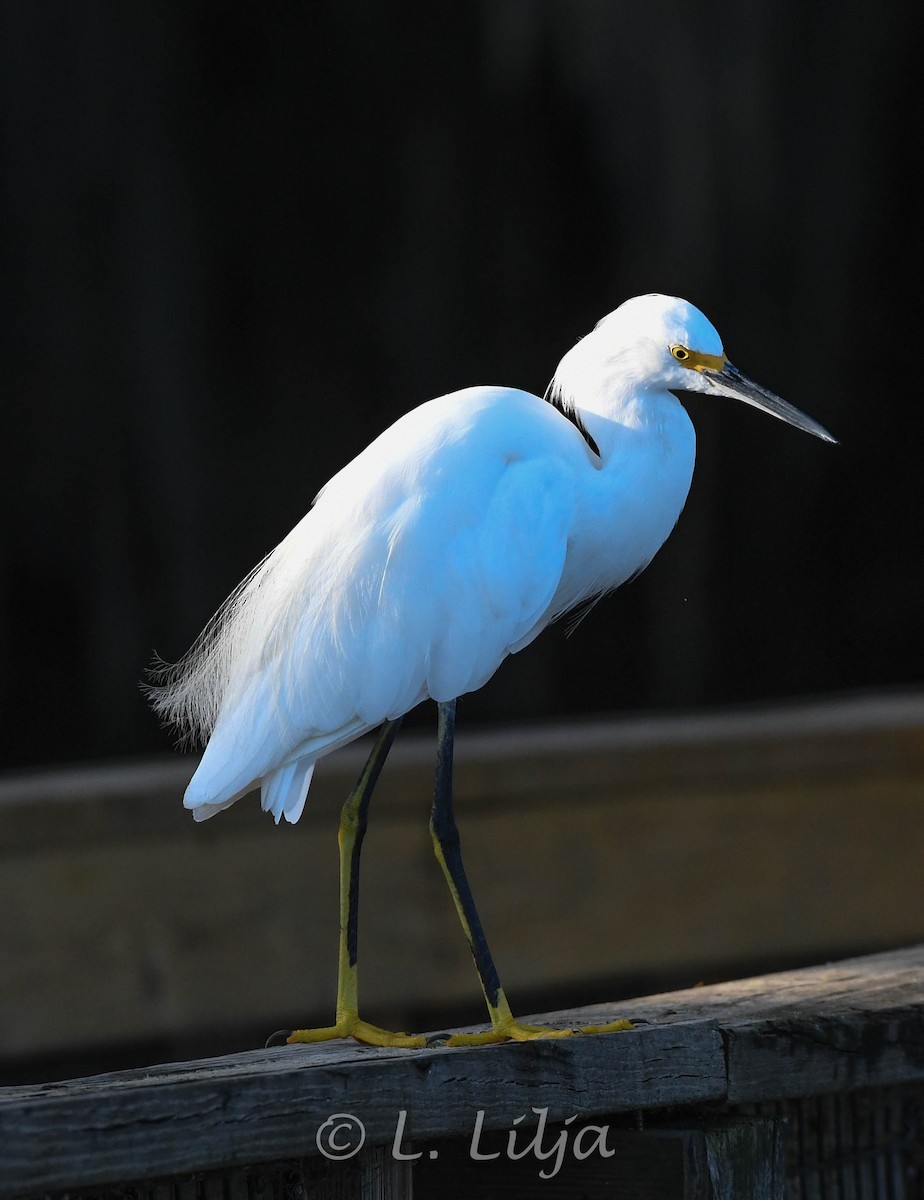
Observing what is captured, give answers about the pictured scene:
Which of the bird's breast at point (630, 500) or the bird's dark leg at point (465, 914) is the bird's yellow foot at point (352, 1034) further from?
the bird's breast at point (630, 500)

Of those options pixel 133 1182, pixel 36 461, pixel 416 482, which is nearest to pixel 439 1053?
pixel 133 1182

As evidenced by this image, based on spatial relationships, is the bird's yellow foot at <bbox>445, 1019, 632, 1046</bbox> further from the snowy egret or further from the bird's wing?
the bird's wing

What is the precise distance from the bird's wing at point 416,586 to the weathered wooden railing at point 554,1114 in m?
0.42

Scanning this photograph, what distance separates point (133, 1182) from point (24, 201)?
11.0 feet

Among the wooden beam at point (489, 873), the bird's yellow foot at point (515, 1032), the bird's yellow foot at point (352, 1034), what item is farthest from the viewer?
the wooden beam at point (489, 873)

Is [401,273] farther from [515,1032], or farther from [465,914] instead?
[515,1032]

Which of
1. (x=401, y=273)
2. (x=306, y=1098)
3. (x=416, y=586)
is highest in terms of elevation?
(x=401, y=273)

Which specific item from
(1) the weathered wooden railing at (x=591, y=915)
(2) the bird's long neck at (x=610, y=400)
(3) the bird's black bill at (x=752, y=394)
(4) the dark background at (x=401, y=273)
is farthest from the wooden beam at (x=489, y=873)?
(3) the bird's black bill at (x=752, y=394)

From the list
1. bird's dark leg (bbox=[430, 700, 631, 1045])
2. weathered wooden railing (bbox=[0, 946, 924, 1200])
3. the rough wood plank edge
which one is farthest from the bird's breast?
the rough wood plank edge

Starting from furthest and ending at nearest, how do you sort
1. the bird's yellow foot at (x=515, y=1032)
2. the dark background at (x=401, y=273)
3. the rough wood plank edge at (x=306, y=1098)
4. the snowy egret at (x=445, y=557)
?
the dark background at (x=401, y=273), the snowy egret at (x=445, y=557), the bird's yellow foot at (x=515, y=1032), the rough wood plank edge at (x=306, y=1098)

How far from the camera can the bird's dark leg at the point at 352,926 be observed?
76.2 inches

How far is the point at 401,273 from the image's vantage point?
15.8ft

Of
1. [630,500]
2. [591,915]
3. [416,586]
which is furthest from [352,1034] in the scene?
[591,915]

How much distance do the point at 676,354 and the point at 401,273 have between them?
9.22 ft
